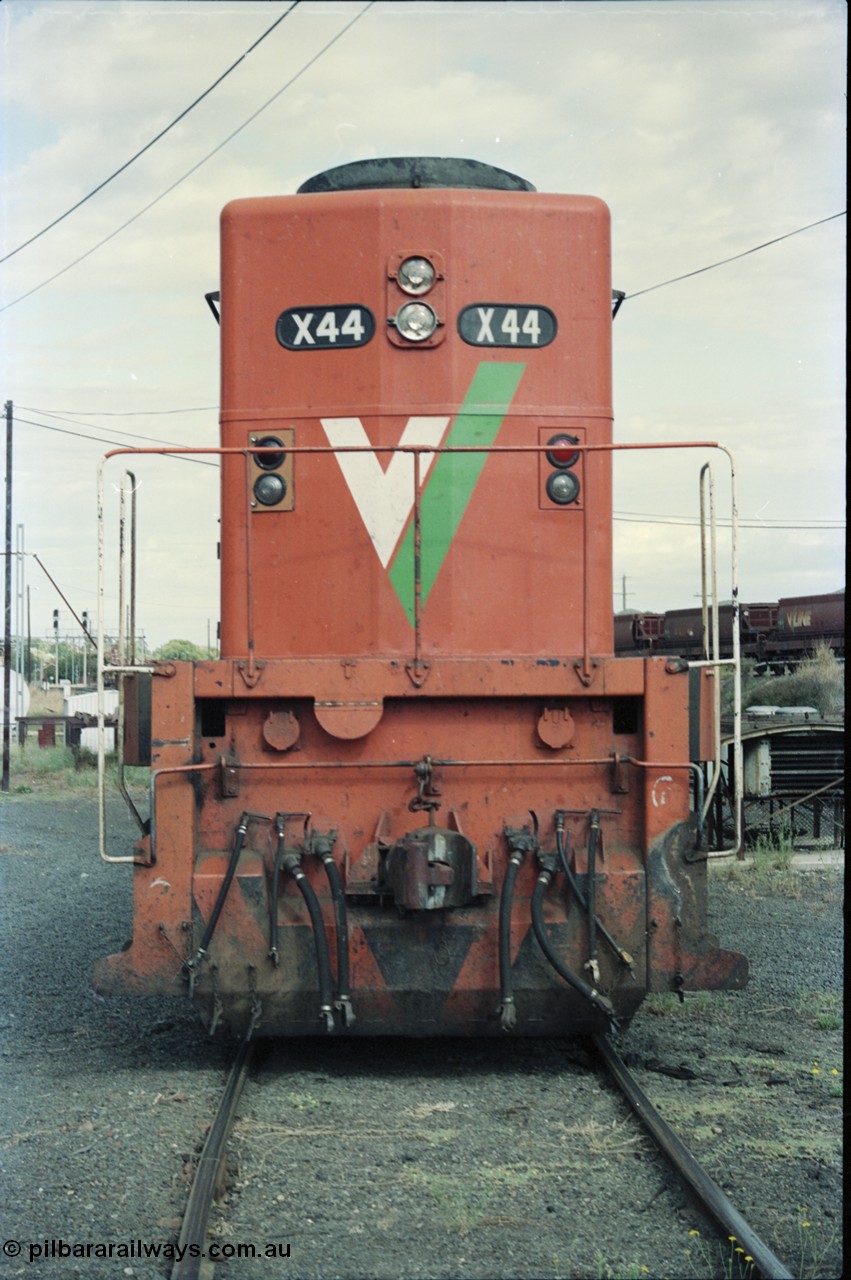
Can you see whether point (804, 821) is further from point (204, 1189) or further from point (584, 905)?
point (204, 1189)

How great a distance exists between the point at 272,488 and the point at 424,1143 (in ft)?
8.78

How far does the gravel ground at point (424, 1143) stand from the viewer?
331 cm

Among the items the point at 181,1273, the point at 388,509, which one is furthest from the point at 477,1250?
the point at 388,509

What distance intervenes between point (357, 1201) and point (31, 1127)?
1337 millimetres

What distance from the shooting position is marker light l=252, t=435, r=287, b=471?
5355mm

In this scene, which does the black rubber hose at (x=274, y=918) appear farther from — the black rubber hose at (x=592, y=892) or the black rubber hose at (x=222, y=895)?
the black rubber hose at (x=592, y=892)

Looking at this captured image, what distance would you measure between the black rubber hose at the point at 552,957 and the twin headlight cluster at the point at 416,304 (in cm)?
232

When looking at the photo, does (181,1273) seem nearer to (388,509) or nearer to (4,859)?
(388,509)

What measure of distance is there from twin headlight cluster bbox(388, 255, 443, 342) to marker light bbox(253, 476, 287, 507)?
2.61ft

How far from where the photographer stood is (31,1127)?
4.32m

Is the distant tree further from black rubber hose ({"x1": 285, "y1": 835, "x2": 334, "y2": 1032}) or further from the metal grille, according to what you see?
the metal grille

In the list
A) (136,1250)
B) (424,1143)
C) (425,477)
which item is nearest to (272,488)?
(425,477)

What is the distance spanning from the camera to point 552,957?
458 centimetres

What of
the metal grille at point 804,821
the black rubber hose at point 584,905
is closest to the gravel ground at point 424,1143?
the black rubber hose at point 584,905
